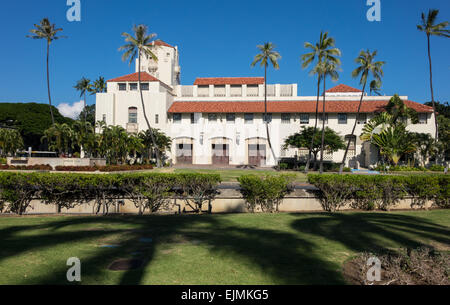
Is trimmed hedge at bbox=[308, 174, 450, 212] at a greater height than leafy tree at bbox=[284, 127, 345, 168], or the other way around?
leafy tree at bbox=[284, 127, 345, 168]

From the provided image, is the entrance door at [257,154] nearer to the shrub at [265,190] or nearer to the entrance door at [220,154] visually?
the entrance door at [220,154]

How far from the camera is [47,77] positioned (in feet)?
142

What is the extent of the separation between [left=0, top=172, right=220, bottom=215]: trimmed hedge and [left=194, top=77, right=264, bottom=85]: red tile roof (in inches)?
1461

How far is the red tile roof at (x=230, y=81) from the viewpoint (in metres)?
49.0

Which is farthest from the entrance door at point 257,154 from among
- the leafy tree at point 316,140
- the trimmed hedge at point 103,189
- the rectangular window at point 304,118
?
the trimmed hedge at point 103,189

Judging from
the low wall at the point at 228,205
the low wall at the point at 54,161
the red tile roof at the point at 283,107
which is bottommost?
the low wall at the point at 228,205

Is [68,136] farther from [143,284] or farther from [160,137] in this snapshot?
[143,284]

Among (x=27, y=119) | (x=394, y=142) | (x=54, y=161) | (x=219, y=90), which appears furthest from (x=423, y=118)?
(x=27, y=119)

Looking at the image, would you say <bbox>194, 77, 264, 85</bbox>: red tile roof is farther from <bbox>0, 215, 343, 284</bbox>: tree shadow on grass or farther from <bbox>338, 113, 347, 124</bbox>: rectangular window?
<bbox>0, 215, 343, 284</bbox>: tree shadow on grass

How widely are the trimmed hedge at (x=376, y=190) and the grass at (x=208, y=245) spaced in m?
3.10

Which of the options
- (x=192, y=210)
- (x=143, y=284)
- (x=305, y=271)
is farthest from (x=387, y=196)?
(x=143, y=284)

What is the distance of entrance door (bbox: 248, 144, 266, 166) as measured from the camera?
140 feet

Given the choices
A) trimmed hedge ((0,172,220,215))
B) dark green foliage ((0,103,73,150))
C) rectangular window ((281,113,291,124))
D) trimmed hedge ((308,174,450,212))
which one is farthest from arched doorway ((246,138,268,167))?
dark green foliage ((0,103,73,150))
